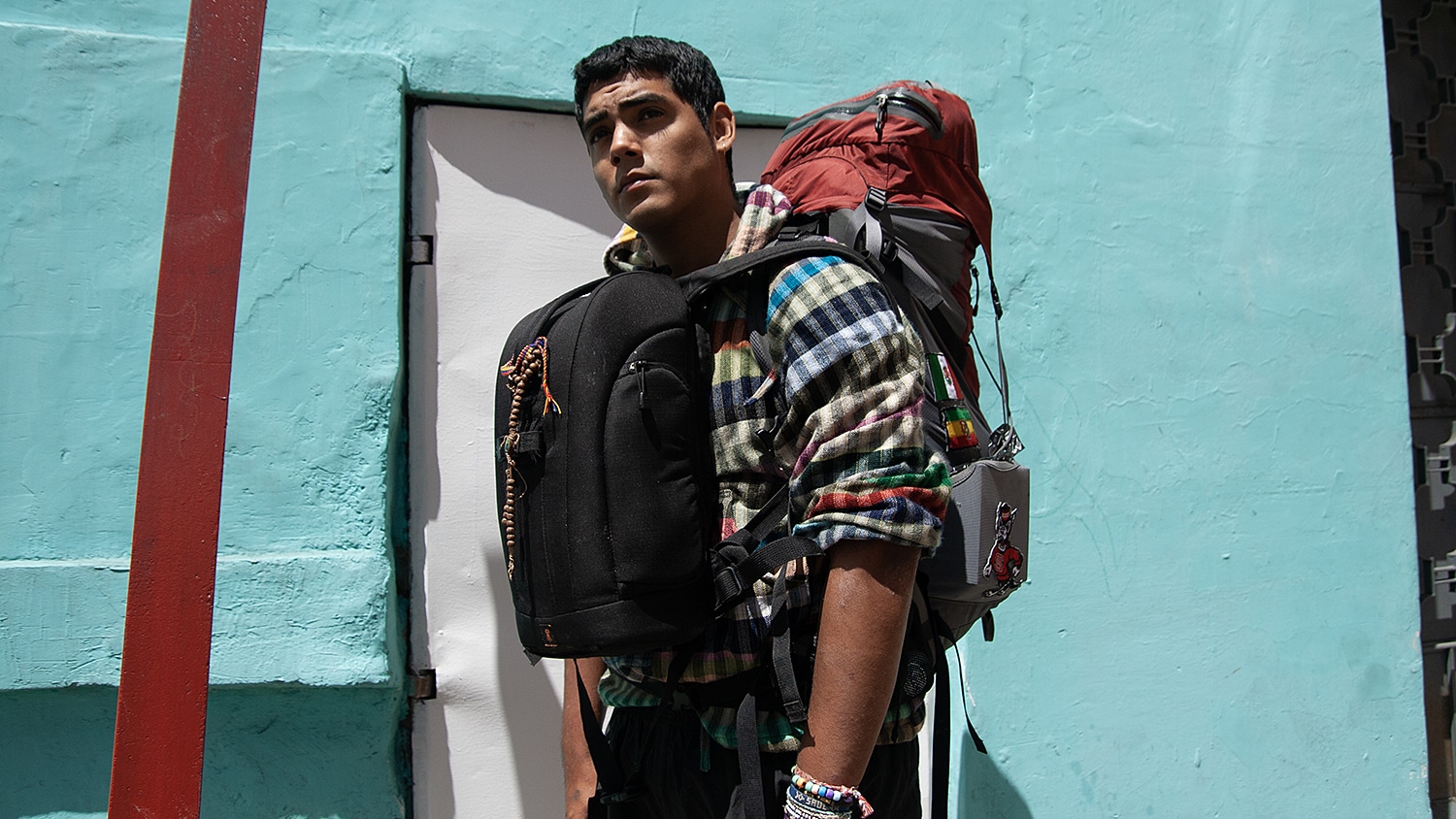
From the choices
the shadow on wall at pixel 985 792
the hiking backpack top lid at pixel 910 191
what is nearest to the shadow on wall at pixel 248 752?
the shadow on wall at pixel 985 792

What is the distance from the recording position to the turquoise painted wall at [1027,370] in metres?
2.12

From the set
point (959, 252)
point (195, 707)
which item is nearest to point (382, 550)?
point (195, 707)

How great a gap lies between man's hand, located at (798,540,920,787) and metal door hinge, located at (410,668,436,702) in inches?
52.6

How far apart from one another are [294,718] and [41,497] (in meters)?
0.75

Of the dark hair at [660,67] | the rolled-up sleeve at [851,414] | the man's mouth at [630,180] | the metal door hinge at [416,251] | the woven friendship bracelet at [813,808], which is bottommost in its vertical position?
the woven friendship bracelet at [813,808]

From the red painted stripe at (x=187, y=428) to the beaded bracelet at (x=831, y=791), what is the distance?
2.54ft

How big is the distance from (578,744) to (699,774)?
333mm

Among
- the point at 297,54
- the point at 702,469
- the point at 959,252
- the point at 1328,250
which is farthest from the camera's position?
the point at 1328,250

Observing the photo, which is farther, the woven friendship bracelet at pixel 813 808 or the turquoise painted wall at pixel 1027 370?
the turquoise painted wall at pixel 1027 370

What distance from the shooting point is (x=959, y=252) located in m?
1.59

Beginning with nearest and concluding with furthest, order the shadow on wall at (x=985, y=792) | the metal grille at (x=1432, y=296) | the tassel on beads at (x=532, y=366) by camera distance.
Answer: the tassel on beads at (x=532, y=366)
the shadow on wall at (x=985, y=792)
the metal grille at (x=1432, y=296)

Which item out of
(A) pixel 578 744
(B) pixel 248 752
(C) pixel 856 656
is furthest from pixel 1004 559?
(B) pixel 248 752

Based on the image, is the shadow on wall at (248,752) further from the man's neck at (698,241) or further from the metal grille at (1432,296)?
the metal grille at (1432,296)

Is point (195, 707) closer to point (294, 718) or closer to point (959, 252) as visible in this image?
point (294, 718)
